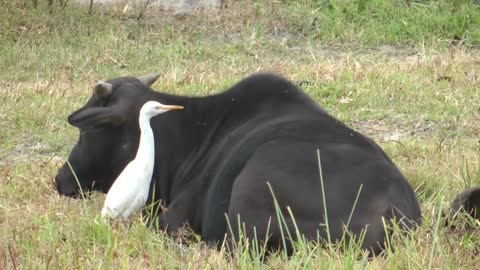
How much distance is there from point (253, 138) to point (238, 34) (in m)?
6.64

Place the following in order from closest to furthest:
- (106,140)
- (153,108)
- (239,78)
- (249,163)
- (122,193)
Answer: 1. (249,163)
2. (122,193)
3. (153,108)
4. (106,140)
5. (239,78)

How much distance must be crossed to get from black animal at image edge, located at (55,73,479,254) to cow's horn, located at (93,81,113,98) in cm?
1

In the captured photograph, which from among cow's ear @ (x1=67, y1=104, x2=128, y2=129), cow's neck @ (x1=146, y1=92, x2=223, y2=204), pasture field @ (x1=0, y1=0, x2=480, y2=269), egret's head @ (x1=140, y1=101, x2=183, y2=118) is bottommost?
pasture field @ (x1=0, y1=0, x2=480, y2=269)

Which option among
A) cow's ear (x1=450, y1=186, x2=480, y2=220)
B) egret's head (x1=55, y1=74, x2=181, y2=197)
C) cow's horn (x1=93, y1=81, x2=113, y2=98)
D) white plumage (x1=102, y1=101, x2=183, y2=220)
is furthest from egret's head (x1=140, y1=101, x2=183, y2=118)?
cow's ear (x1=450, y1=186, x2=480, y2=220)

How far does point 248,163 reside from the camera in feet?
17.4

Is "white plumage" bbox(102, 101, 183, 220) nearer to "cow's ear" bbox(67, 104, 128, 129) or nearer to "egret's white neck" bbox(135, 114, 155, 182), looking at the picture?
"egret's white neck" bbox(135, 114, 155, 182)

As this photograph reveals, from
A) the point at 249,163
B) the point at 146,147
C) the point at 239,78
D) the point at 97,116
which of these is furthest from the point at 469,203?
the point at 239,78

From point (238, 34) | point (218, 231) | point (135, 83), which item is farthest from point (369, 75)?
point (218, 231)

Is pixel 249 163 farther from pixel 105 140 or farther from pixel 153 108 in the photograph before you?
pixel 105 140

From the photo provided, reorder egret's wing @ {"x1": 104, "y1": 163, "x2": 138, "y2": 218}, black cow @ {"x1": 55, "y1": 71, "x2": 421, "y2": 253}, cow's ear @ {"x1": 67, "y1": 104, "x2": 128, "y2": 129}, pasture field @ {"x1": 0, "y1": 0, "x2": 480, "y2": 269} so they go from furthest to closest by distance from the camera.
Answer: cow's ear @ {"x1": 67, "y1": 104, "x2": 128, "y2": 129}
egret's wing @ {"x1": 104, "y1": 163, "x2": 138, "y2": 218}
black cow @ {"x1": 55, "y1": 71, "x2": 421, "y2": 253}
pasture field @ {"x1": 0, "y1": 0, "x2": 480, "y2": 269}

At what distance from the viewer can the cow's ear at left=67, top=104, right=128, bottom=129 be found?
19.8 feet

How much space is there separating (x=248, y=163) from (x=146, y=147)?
2.29 feet

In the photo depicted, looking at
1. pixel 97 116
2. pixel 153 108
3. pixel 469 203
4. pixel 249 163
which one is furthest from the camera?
pixel 97 116

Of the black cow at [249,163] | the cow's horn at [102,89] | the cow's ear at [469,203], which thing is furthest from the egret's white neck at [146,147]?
the cow's ear at [469,203]
